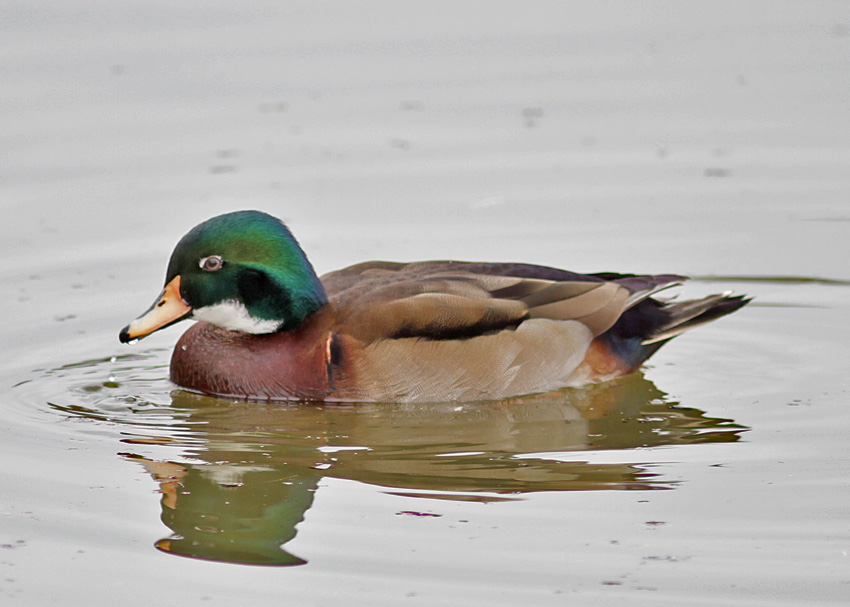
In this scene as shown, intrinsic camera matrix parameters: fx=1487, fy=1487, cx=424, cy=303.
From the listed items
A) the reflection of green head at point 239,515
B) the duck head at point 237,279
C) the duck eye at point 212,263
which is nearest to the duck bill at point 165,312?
the duck head at point 237,279

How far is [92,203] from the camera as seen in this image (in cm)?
1184

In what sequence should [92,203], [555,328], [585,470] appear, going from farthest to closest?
1. [92,203]
2. [555,328]
3. [585,470]

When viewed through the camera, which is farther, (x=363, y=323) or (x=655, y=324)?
(x=655, y=324)

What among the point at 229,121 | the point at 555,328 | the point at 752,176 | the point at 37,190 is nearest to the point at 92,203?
the point at 37,190

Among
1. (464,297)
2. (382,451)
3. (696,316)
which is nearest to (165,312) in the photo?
(382,451)

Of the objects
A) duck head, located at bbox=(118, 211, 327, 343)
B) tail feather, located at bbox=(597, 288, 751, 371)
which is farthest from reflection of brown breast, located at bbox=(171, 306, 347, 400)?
tail feather, located at bbox=(597, 288, 751, 371)

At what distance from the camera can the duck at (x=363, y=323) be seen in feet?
28.6

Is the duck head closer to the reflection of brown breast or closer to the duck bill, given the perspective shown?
the duck bill

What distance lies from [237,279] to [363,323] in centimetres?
79

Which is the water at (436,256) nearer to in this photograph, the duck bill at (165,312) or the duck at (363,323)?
the duck at (363,323)

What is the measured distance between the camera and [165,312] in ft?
28.5

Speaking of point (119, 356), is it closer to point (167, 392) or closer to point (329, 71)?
point (167, 392)

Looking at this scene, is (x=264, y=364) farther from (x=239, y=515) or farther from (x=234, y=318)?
(x=239, y=515)

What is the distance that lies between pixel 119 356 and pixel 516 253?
3.11 metres
